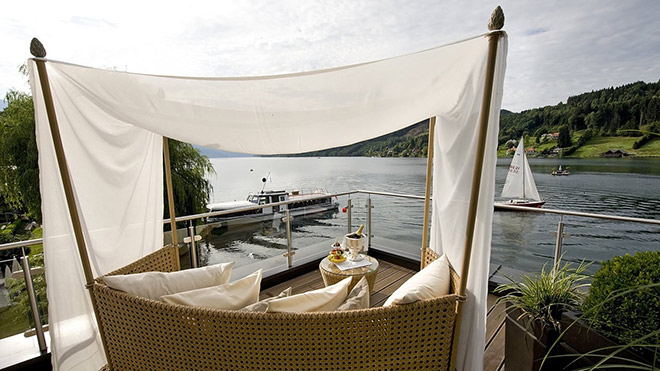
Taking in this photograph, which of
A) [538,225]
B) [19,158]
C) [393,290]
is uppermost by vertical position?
[19,158]

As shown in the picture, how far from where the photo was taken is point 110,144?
5.68 feet

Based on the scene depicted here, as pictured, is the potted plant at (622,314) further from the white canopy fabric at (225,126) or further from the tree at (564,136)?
the tree at (564,136)

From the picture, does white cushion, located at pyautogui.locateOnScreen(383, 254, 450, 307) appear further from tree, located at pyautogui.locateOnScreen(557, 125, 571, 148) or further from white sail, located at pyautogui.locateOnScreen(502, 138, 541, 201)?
white sail, located at pyautogui.locateOnScreen(502, 138, 541, 201)

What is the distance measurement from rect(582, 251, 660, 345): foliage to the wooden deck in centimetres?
61

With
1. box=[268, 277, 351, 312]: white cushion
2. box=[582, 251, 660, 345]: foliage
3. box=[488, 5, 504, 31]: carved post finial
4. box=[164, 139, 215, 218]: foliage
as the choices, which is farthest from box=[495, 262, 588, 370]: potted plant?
box=[164, 139, 215, 218]: foliage

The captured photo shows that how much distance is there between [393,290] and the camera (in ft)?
9.50

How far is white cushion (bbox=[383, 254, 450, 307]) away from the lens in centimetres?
125

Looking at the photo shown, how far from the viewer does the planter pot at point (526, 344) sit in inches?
53.4

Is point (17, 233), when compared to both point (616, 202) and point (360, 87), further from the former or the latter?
point (616, 202)

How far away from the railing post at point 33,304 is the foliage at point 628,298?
10.5 feet

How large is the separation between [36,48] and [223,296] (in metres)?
1.41

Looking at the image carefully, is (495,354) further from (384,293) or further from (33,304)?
(33,304)

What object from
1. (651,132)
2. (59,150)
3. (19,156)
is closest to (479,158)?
(651,132)

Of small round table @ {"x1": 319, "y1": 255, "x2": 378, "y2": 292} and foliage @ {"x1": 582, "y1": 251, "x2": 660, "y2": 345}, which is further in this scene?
small round table @ {"x1": 319, "y1": 255, "x2": 378, "y2": 292}
